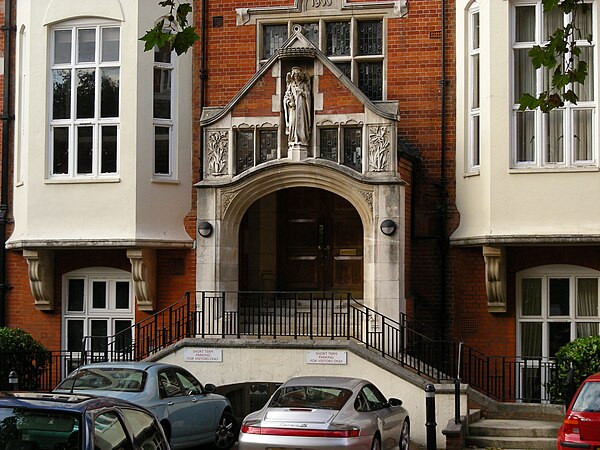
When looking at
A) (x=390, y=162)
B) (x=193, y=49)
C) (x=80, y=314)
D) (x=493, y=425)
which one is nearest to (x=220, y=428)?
(x=493, y=425)

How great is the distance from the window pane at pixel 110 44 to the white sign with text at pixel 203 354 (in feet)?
20.4

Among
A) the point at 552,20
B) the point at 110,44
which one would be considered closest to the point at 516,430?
the point at 552,20

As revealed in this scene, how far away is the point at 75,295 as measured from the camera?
73.0 ft

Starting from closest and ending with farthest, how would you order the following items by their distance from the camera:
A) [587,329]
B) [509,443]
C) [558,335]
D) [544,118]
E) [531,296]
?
[509,443]
[544,118]
[587,329]
[558,335]
[531,296]

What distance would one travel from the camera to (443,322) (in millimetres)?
20578

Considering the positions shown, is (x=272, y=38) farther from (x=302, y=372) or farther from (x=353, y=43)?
(x=302, y=372)

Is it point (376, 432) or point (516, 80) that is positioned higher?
point (516, 80)

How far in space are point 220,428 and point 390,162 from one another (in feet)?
18.9

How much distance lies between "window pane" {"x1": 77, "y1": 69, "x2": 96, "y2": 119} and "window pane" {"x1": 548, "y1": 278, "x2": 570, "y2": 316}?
9.42 meters

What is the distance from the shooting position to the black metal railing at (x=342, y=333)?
18.7 metres

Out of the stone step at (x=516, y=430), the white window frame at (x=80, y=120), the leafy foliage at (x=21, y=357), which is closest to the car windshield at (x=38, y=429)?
the stone step at (x=516, y=430)

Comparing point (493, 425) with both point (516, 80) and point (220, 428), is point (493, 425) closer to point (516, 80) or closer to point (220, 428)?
point (220, 428)

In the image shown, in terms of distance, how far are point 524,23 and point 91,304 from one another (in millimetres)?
10145

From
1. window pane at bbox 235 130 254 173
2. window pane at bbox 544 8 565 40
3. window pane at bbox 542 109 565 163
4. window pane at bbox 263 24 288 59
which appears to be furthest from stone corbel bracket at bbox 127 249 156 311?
window pane at bbox 544 8 565 40
